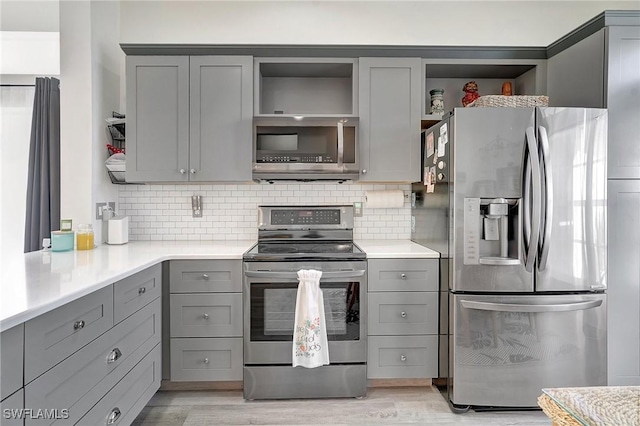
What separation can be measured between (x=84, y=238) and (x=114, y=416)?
45.1 inches

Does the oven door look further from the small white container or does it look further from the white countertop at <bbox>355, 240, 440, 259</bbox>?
the small white container

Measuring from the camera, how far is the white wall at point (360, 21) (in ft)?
9.20

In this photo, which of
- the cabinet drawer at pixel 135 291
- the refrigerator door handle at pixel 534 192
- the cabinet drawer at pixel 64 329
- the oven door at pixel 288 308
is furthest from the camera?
the oven door at pixel 288 308

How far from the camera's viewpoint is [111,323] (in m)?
1.57

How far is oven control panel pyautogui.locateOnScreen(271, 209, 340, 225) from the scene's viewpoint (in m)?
2.69

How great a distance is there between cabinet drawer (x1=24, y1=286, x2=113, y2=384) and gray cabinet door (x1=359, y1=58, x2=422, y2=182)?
5.69ft

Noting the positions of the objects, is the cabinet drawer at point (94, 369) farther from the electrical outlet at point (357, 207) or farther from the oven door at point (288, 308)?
the electrical outlet at point (357, 207)

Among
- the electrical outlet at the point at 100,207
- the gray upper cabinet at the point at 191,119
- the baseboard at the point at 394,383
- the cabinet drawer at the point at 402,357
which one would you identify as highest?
the gray upper cabinet at the point at 191,119

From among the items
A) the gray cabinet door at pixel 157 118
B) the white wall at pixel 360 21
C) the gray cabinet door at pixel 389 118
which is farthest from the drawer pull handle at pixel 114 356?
the white wall at pixel 360 21

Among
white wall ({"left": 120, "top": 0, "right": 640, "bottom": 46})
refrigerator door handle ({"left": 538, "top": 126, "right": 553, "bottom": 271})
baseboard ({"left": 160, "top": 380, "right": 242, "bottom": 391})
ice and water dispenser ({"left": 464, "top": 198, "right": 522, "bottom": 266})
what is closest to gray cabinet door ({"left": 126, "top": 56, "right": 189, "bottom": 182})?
white wall ({"left": 120, "top": 0, "right": 640, "bottom": 46})

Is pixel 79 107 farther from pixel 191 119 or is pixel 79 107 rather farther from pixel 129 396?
pixel 129 396

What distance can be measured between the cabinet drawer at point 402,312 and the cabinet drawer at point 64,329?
4.79 ft

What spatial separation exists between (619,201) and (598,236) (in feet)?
0.89

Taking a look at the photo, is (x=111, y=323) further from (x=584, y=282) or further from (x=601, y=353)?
(x=601, y=353)
